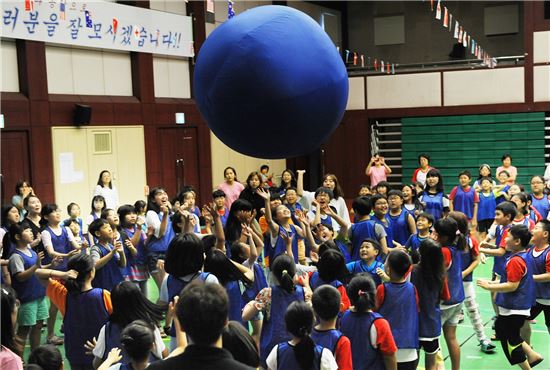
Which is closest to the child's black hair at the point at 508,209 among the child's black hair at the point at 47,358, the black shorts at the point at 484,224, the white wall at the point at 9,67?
the black shorts at the point at 484,224

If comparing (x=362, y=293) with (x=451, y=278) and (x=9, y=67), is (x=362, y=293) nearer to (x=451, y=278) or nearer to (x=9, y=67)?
(x=451, y=278)

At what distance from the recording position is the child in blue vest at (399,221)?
7.30 m

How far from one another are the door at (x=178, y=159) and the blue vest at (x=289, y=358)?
1052cm

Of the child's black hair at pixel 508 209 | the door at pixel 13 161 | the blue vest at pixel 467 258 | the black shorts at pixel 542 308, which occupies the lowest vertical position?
the black shorts at pixel 542 308

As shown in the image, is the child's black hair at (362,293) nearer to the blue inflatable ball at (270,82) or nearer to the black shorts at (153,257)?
the blue inflatable ball at (270,82)

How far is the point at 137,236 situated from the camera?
23.1 ft

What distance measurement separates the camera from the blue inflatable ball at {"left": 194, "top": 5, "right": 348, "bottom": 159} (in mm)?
2871

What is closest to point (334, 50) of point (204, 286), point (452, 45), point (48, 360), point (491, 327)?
point (204, 286)

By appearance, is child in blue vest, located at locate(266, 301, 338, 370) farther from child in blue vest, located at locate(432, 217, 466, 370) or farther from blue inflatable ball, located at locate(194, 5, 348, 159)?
child in blue vest, located at locate(432, 217, 466, 370)

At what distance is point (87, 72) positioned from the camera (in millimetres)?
12219

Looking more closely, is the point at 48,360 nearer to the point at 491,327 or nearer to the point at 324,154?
the point at 491,327

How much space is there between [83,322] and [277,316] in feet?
4.29

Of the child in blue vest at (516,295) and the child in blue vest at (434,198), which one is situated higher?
the child in blue vest at (434,198)

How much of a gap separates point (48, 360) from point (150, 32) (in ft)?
35.2
